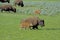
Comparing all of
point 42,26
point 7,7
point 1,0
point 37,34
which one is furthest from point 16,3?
point 37,34

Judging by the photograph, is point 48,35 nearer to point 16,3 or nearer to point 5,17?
point 5,17

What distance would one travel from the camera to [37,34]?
19.4m

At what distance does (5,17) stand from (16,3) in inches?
626

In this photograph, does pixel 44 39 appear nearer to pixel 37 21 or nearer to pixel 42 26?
pixel 37 21

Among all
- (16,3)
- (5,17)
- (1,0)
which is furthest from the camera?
(1,0)

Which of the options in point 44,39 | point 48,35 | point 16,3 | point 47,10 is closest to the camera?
point 44,39

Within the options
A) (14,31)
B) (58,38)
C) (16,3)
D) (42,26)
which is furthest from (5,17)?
(16,3)

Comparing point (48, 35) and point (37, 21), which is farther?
point (37, 21)

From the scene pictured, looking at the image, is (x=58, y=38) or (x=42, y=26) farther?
(x=42, y=26)

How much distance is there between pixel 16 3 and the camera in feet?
145

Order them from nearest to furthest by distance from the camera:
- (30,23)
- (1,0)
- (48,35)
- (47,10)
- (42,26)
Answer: (48,35), (30,23), (42,26), (47,10), (1,0)

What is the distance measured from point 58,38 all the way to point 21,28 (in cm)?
369

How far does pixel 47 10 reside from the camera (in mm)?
34531

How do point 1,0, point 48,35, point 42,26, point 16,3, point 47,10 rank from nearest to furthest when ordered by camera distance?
1. point 48,35
2. point 42,26
3. point 47,10
4. point 16,3
5. point 1,0
